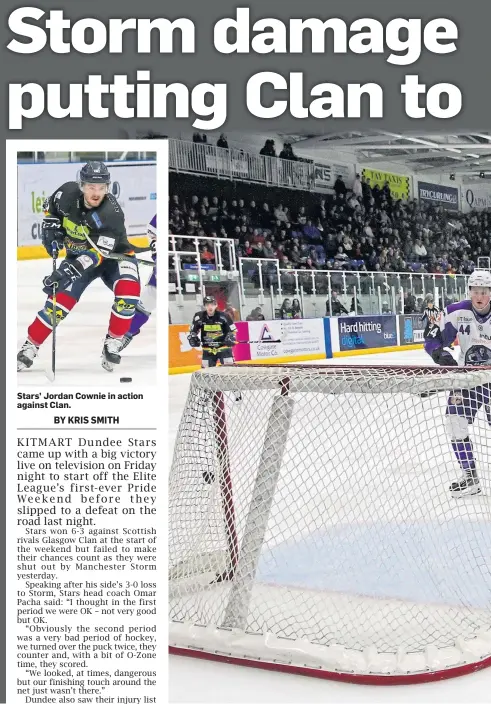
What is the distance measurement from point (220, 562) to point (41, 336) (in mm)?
→ 1161

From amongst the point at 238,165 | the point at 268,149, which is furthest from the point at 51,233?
the point at 268,149

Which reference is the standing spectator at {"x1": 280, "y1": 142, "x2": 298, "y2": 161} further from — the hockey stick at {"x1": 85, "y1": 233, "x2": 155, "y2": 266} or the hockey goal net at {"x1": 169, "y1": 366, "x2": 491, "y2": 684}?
the hockey stick at {"x1": 85, "y1": 233, "x2": 155, "y2": 266}

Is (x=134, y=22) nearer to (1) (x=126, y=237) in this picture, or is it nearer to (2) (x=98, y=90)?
(2) (x=98, y=90)

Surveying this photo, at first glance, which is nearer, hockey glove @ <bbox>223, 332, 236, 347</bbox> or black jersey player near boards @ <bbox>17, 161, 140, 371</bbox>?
black jersey player near boards @ <bbox>17, 161, 140, 371</bbox>

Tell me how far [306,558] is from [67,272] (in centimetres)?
165

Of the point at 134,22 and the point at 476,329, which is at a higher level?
the point at 134,22

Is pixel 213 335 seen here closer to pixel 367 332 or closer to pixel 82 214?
pixel 82 214

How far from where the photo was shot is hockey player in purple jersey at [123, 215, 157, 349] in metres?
1.90

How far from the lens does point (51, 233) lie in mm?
1957

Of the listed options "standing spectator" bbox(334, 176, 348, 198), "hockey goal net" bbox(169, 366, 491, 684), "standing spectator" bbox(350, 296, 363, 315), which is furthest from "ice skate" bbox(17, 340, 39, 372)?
"standing spectator" bbox(334, 176, 348, 198)

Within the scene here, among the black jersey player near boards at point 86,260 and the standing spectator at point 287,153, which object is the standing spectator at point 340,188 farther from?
the black jersey player near boards at point 86,260

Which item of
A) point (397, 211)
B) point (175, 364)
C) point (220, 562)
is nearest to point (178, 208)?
point (175, 364)

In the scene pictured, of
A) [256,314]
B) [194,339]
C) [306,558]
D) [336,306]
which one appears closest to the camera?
[306,558]

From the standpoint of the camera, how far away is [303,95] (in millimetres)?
2307
